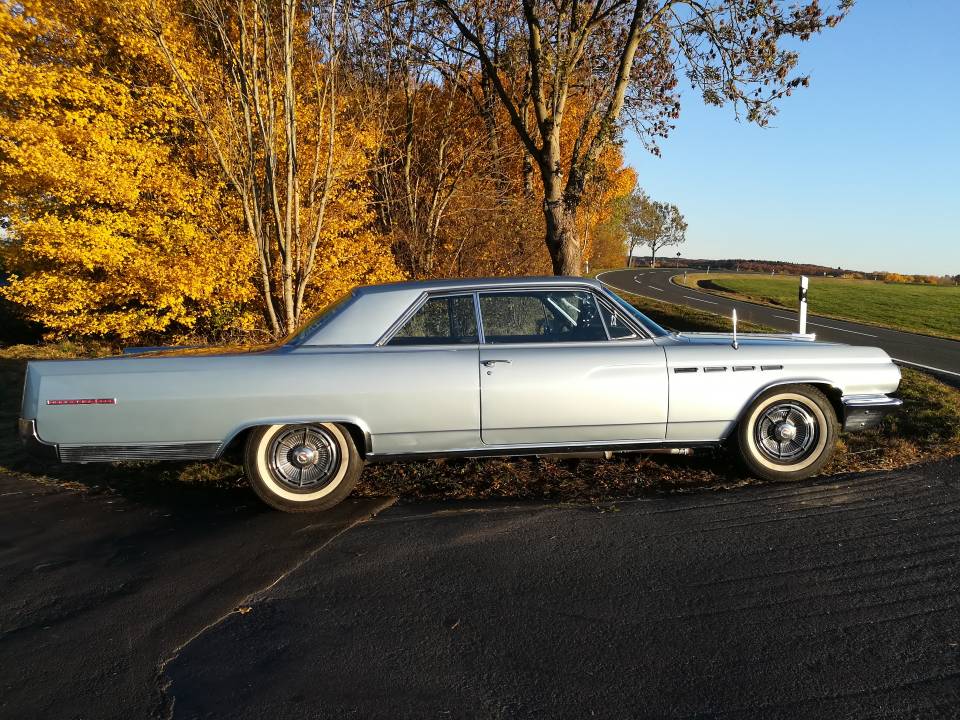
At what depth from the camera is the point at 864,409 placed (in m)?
4.75

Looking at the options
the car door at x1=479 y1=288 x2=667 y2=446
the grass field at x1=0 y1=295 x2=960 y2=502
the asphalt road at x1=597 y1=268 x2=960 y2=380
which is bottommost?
the grass field at x1=0 y1=295 x2=960 y2=502

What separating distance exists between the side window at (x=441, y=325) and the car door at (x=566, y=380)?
0.10m

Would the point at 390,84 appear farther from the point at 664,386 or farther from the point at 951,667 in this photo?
the point at 951,667

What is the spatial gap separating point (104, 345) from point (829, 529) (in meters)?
14.3

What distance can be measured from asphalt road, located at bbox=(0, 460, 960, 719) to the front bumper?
0.45 metres

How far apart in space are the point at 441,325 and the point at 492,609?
2049mm

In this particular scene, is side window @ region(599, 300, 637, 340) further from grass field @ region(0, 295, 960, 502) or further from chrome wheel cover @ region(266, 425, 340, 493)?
chrome wheel cover @ region(266, 425, 340, 493)

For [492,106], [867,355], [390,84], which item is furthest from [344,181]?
[867,355]

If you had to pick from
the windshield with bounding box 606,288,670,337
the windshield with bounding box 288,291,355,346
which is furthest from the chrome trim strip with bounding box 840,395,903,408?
the windshield with bounding box 288,291,355,346

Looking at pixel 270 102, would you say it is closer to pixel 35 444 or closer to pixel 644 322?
pixel 35 444

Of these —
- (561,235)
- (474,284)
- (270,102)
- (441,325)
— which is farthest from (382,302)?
(561,235)

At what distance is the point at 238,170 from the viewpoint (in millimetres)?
10781

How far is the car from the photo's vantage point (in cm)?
417

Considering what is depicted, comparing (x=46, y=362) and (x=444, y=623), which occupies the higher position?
(x=46, y=362)
